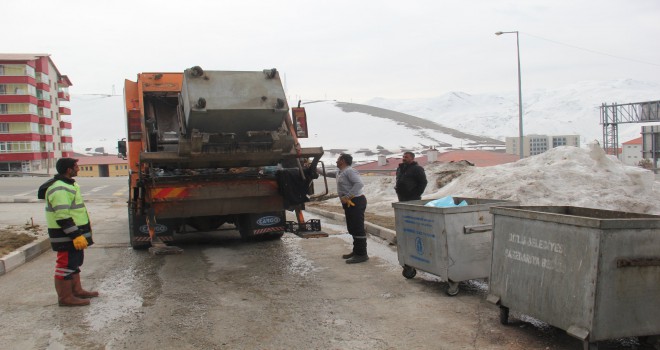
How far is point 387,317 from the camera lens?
17.9 ft

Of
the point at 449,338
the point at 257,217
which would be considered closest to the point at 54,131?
the point at 257,217

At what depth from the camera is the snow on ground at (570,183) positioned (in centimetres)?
1214

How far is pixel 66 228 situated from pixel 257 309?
2.18 meters

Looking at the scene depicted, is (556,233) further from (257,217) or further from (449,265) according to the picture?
(257,217)

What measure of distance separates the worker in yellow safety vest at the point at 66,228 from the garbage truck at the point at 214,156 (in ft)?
4.64

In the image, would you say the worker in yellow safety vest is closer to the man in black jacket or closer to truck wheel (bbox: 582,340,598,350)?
the man in black jacket

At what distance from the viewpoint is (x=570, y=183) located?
1293 centimetres

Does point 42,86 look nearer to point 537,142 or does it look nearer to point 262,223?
point 537,142

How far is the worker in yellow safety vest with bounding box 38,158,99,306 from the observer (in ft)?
19.7

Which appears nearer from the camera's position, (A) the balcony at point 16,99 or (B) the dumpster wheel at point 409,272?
(B) the dumpster wheel at point 409,272

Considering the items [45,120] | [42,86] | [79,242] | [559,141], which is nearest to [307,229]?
[79,242]

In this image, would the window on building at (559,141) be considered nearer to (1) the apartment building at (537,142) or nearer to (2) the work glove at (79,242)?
(1) the apartment building at (537,142)

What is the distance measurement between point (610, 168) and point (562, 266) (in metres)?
10.5

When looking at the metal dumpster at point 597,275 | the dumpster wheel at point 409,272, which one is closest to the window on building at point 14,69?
the dumpster wheel at point 409,272
